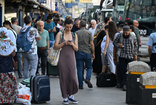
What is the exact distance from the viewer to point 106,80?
38.9 ft

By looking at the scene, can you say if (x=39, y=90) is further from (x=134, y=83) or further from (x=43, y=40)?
(x=43, y=40)

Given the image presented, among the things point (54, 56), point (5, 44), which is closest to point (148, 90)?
point (54, 56)

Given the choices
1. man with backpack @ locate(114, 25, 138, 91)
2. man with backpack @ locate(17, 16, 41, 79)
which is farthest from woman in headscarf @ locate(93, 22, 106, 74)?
man with backpack @ locate(17, 16, 41, 79)

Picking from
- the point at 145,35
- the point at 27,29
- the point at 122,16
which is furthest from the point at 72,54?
the point at 122,16

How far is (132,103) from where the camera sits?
9062mm

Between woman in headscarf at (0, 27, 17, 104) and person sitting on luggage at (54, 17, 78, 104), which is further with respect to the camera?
person sitting on luggage at (54, 17, 78, 104)

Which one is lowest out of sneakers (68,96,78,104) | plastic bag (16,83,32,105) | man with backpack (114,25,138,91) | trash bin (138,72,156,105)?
sneakers (68,96,78,104)

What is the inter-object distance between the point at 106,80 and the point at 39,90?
3.29 meters

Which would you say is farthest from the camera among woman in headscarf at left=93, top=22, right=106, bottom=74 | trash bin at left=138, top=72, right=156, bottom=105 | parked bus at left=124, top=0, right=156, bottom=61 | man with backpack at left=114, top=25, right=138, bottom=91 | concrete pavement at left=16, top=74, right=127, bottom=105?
parked bus at left=124, top=0, right=156, bottom=61

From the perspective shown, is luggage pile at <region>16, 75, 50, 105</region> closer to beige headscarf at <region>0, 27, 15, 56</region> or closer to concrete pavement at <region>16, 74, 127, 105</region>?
concrete pavement at <region>16, 74, 127, 105</region>

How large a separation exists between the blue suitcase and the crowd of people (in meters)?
0.38

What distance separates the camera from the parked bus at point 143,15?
19.0m

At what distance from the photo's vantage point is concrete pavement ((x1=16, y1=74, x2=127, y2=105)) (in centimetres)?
925

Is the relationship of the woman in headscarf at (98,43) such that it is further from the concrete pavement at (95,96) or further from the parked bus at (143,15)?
the parked bus at (143,15)
